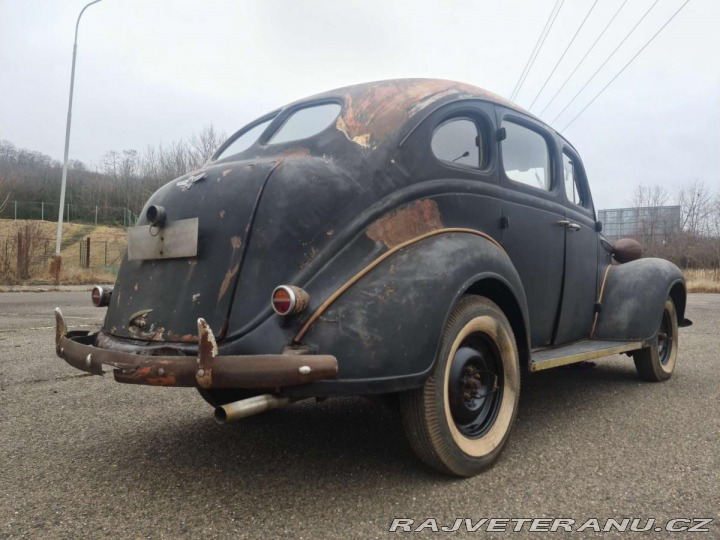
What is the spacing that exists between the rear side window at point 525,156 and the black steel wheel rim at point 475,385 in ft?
3.97

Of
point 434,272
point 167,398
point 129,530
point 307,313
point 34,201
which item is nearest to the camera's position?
point 129,530

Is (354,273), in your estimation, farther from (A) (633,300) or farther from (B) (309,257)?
(A) (633,300)

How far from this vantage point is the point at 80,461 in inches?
112

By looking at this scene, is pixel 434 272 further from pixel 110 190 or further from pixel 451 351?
pixel 110 190

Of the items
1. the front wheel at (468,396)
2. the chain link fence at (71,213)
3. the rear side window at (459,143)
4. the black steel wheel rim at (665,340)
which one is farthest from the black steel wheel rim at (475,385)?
the chain link fence at (71,213)

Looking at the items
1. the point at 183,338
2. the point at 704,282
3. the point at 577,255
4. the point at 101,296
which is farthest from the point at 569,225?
the point at 704,282

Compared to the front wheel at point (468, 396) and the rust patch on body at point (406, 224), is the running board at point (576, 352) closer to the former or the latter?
the front wheel at point (468, 396)

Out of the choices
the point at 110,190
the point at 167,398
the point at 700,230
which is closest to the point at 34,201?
the point at 110,190

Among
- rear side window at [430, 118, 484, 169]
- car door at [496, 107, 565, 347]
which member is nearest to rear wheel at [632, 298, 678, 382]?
car door at [496, 107, 565, 347]

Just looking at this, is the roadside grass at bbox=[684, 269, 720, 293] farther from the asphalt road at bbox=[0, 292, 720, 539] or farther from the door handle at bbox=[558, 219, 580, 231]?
the door handle at bbox=[558, 219, 580, 231]

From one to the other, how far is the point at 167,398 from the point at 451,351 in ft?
8.67

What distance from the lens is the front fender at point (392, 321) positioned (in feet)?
7.29

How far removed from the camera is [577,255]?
164 inches

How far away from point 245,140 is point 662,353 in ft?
14.0
